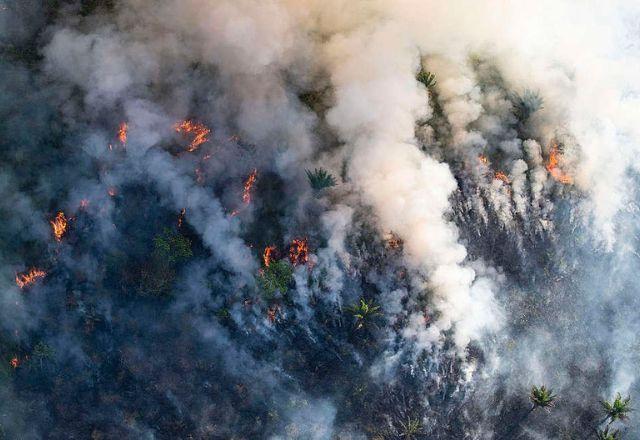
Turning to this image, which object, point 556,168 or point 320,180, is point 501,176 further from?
point 320,180

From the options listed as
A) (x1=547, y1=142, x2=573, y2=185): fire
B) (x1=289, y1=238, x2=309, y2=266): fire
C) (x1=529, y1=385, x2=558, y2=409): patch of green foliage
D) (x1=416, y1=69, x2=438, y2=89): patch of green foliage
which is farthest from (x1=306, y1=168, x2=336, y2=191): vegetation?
(x1=529, y1=385, x2=558, y2=409): patch of green foliage

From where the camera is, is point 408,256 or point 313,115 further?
point 313,115

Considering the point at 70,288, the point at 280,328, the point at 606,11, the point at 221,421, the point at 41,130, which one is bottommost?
the point at 221,421

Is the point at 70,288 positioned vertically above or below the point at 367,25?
below

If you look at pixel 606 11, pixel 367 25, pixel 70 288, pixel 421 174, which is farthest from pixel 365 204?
pixel 606 11

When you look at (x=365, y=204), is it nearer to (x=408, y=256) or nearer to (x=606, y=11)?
(x=408, y=256)

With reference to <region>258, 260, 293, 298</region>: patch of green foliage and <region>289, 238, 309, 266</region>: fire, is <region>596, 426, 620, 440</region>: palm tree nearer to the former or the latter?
<region>289, 238, 309, 266</region>: fire
